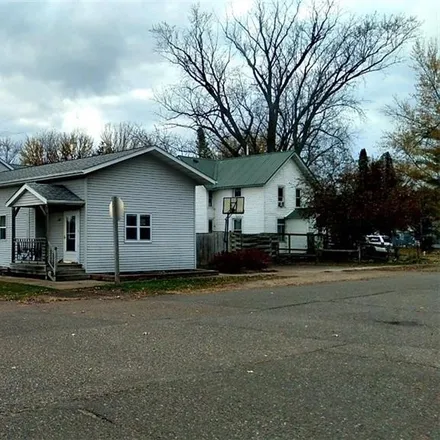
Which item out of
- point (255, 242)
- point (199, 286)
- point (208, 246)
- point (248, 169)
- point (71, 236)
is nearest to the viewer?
point (199, 286)

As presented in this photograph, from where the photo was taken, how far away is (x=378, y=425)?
4895mm

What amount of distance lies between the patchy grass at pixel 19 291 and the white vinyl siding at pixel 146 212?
3.71 m

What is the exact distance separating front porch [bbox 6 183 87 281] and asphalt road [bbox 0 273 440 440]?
353 inches

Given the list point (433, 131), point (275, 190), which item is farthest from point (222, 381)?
point (433, 131)

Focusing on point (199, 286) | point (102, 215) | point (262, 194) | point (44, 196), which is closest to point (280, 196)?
point (262, 194)

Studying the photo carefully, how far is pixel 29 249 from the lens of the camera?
23266mm

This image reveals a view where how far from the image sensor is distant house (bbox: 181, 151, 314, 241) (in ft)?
143

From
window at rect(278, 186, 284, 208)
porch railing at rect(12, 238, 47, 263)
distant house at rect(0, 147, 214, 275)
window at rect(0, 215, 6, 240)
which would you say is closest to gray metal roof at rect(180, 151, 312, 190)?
window at rect(278, 186, 284, 208)

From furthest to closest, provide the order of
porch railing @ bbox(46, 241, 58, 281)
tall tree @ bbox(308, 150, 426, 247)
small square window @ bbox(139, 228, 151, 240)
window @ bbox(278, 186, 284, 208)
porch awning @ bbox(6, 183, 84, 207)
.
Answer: window @ bbox(278, 186, 284, 208) < tall tree @ bbox(308, 150, 426, 247) < small square window @ bbox(139, 228, 151, 240) < porch awning @ bbox(6, 183, 84, 207) < porch railing @ bbox(46, 241, 58, 281)

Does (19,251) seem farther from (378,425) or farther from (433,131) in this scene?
(433,131)

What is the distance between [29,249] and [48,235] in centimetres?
214

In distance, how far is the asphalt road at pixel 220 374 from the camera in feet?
16.0

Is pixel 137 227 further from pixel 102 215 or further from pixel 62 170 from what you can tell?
pixel 62 170

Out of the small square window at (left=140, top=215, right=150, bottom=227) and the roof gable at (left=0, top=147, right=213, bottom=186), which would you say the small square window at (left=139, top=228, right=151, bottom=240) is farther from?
the roof gable at (left=0, top=147, right=213, bottom=186)
